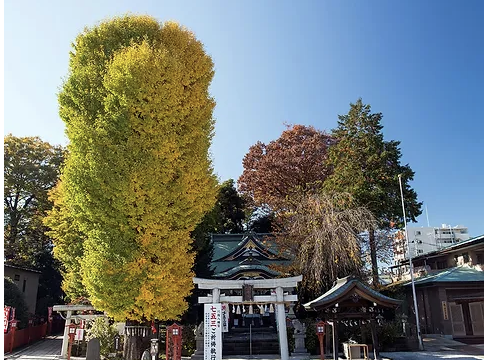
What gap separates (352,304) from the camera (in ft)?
46.4

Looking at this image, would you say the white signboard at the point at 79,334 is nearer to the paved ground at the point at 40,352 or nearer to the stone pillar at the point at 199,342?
the paved ground at the point at 40,352

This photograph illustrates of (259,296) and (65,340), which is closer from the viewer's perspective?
(259,296)

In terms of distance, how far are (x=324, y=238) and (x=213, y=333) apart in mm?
8326

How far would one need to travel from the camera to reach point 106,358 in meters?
15.5

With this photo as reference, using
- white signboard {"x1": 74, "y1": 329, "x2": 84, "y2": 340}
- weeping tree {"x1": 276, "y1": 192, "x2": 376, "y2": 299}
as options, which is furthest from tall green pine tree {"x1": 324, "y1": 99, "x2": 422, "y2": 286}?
white signboard {"x1": 74, "y1": 329, "x2": 84, "y2": 340}

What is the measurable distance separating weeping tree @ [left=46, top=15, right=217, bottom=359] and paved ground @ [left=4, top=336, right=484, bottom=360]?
4762 millimetres

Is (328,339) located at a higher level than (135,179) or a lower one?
lower

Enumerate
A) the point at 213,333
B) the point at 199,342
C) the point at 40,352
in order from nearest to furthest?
the point at 213,333, the point at 199,342, the point at 40,352

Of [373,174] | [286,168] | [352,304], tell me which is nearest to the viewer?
[352,304]

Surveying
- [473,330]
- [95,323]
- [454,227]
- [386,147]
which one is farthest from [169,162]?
[454,227]

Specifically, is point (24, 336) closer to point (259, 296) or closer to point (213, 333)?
point (213, 333)

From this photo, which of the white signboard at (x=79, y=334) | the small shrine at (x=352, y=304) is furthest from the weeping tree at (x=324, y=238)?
the white signboard at (x=79, y=334)

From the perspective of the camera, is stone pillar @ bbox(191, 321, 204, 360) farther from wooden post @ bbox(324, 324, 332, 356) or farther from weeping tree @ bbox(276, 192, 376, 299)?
weeping tree @ bbox(276, 192, 376, 299)

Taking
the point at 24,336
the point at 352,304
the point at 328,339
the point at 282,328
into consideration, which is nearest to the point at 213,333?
the point at 282,328
